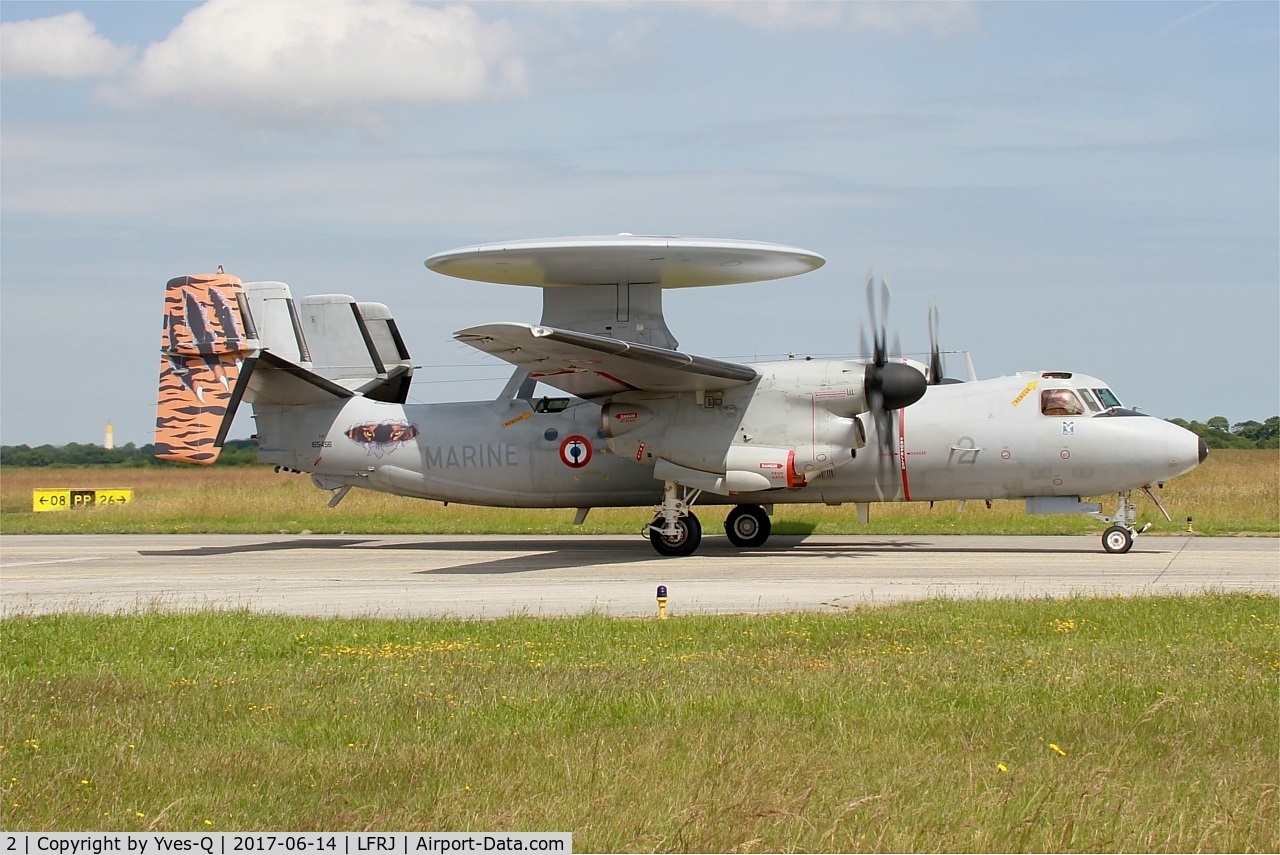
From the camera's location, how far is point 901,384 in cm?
Answer: 2131

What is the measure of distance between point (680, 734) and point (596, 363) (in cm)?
1382

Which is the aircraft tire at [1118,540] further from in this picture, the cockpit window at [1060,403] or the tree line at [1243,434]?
the tree line at [1243,434]

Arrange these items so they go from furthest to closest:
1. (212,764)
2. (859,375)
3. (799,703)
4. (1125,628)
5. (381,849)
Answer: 1. (859,375)
2. (1125,628)
3. (799,703)
4. (212,764)
5. (381,849)

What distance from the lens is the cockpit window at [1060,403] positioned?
22109mm

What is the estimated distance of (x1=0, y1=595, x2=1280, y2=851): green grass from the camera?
6133mm

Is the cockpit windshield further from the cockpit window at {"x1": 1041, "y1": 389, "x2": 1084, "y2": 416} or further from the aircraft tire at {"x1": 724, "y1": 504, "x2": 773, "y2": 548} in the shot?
the aircraft tire at {"x1": 724, "y1": 504, "x2": 773, "y2": 548}

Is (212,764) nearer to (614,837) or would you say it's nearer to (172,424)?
(614,837)

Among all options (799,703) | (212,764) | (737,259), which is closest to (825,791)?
(799,703)

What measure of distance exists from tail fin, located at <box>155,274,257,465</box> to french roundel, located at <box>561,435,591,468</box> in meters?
6.63

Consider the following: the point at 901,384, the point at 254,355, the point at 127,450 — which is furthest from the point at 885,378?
the point at 127,450

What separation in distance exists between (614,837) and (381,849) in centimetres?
114

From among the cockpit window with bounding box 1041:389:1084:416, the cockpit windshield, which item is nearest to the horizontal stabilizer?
the cockpit window with bounding box 1041:389:1084:416

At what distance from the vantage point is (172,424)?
24.0m

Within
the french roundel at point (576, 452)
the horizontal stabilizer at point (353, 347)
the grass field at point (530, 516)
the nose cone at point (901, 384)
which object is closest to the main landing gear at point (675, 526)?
the french roundel at point (576, 452)
